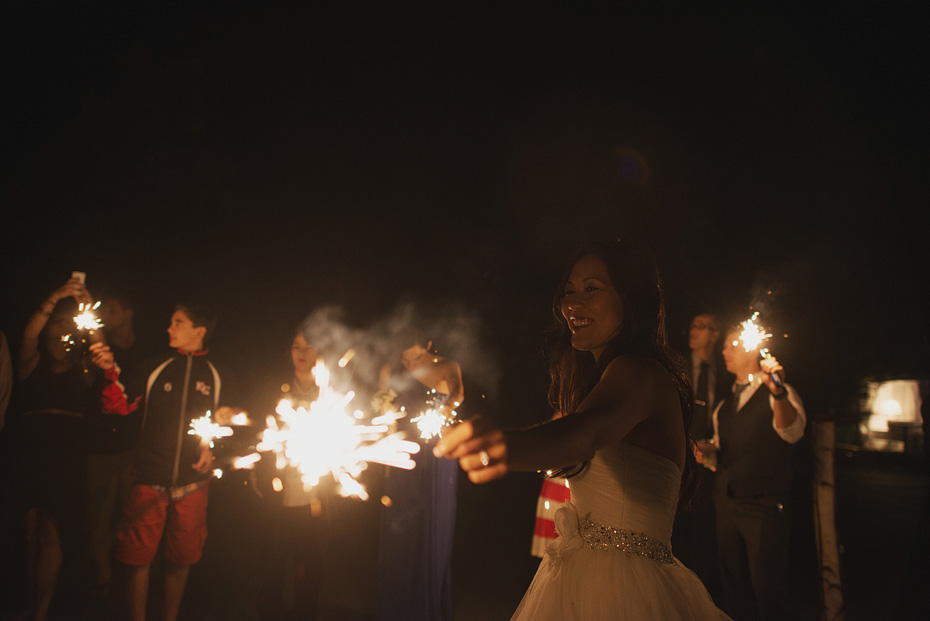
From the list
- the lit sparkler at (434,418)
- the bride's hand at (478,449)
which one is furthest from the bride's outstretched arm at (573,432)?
the lit sparkler at (434,418)

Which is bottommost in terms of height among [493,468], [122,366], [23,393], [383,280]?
[493,468]

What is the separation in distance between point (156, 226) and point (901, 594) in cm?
1027

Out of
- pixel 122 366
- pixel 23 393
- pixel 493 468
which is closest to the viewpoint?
pixel 493 468

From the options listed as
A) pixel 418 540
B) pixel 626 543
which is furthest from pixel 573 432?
pixel 418 540

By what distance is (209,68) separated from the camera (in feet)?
23.3

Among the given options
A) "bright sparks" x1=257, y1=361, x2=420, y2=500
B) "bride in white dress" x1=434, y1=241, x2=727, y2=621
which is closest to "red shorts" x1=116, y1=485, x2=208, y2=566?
"bright sparks" x1=257, y1=361, x2=420, y2=500

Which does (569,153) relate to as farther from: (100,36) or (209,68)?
(100,36)

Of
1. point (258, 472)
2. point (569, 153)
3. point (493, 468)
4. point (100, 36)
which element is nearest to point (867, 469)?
point (569, 153)

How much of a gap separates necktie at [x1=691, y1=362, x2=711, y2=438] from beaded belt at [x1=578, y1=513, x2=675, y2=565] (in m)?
3.85

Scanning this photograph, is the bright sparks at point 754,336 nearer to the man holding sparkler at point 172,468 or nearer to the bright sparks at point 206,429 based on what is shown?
the bright sparks at point 206,429

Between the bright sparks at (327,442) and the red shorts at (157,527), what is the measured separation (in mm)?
884

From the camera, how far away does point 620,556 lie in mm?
1824

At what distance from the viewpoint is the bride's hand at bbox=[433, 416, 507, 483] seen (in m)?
1.31

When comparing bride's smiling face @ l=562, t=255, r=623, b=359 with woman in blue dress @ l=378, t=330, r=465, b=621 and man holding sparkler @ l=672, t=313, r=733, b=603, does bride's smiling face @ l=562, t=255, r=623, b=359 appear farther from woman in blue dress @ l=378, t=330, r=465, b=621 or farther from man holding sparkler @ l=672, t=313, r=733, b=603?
man holding sparkler @ l=672, t=313, r=733, b=603
